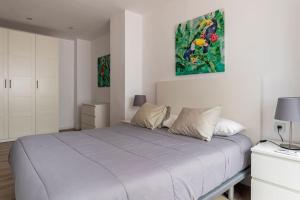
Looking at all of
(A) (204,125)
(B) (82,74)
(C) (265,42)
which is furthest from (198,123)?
(B) (82,74)

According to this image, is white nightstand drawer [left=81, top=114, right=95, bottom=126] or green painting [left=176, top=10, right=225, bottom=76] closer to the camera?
green painting [left=176, top=10, right=225, bottom=76]

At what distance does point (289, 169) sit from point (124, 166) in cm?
123

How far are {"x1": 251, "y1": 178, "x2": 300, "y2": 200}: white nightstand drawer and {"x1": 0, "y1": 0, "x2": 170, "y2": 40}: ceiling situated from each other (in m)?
2.79

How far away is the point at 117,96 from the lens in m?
3.61

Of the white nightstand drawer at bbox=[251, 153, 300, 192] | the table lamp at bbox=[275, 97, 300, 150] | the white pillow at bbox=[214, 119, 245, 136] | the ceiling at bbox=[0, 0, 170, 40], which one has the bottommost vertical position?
the white nightstand drawer at bbox=[251, 153, 300, 192]

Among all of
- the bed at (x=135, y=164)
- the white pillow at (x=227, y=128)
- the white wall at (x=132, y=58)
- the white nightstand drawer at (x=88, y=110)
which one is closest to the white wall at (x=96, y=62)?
the white nightstand drawer at (x=88, y=110)

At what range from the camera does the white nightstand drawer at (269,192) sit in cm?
147

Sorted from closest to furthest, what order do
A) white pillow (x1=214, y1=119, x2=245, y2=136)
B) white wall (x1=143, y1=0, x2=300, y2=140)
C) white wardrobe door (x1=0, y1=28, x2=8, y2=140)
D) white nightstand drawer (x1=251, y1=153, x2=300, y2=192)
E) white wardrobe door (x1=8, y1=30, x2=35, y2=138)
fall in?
1. white nightstand drawer (x1=251, y1=153, x2=300, y2=192)
2. white wall (x1=143, y1=0, x2=300, y2=140)
3. white pillow (x1=214, y1=119, x2=245, y2=136)
4. white wardrobe door (x1=0, y1=28, x2=8, y2=140)
5. white wardrobe door (x1=8, y1=30, x2=35, y2=138)

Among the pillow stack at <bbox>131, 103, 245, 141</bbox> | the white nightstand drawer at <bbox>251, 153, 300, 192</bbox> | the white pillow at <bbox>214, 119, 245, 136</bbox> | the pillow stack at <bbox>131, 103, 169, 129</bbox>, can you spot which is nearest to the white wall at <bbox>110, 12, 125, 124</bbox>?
the pillow stack at <bbox>131, 103, 169, 129</bbox>

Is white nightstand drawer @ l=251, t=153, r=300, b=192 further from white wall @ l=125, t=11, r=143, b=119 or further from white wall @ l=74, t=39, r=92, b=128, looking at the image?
white wall @ l=74, t=39, r=92, b=128

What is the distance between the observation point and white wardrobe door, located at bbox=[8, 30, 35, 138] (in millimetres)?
3854

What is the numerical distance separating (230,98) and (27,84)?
→ 3.88m

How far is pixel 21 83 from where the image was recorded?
3.96m

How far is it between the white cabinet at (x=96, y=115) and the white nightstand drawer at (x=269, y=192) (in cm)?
318
